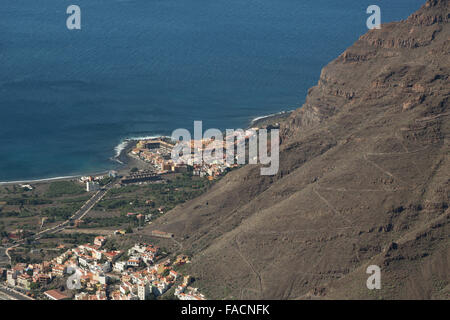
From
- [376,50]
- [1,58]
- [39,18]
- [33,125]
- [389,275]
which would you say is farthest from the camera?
[39,18]

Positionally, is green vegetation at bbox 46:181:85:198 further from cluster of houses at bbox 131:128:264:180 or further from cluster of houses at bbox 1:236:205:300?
cluster of houses at bbox 1:236:205:300

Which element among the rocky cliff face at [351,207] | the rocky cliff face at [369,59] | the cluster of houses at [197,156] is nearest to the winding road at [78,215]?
the cluster of houses at [197,156]

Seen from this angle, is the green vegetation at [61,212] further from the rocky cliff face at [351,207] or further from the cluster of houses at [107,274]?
the rocky cliff face at [351,207]

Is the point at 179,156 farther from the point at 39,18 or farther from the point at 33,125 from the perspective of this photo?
the point at 39,18

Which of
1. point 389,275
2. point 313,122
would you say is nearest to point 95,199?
point 313,122

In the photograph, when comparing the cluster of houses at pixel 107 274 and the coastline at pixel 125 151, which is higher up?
the coastline at pixel 125 151
